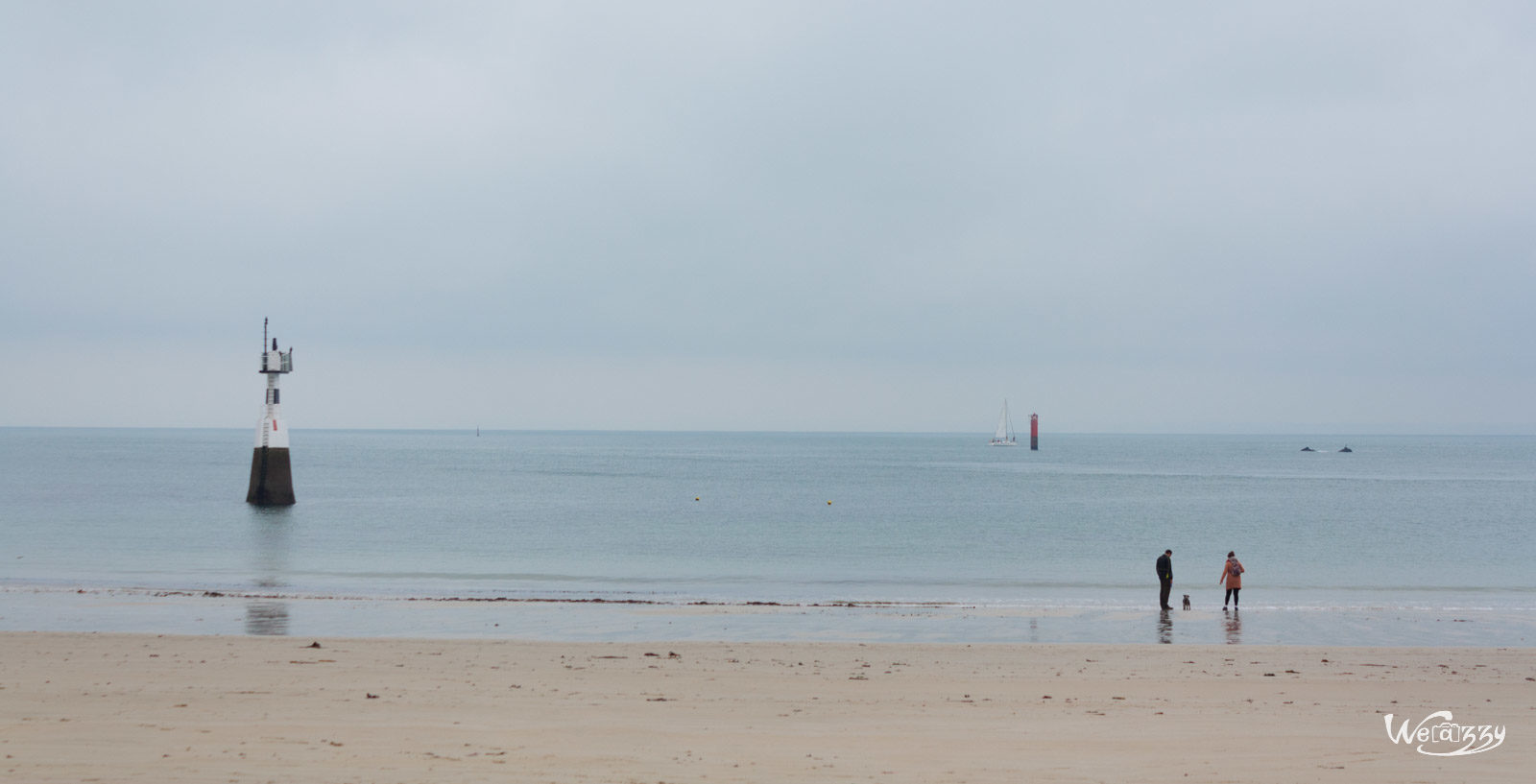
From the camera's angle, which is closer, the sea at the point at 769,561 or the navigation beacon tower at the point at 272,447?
the sea at the point at 769,561

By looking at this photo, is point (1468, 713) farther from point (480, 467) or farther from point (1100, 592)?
point (480, 467)

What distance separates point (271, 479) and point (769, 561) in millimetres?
29588

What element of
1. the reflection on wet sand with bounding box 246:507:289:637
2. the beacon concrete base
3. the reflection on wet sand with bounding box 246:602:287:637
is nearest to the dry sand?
the reflection on wet sand with bounding box 246:602:287:637

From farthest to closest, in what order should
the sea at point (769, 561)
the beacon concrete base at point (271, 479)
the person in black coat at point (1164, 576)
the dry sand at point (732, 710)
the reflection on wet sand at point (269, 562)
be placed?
the beacon concrete base at point (271, 479), the person in black coat at point (1164, 576), the sea at point (769, 561), the reflection on wet sand at point (269, 562), the dry sand at point (732, 710)

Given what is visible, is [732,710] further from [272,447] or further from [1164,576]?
[272,447]

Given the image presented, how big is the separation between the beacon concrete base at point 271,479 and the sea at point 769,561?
28.0 inches

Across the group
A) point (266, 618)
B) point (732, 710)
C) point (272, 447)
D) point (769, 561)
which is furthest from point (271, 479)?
point (732, 710)

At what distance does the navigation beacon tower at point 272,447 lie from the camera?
159 feet

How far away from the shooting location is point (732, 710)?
12492mm

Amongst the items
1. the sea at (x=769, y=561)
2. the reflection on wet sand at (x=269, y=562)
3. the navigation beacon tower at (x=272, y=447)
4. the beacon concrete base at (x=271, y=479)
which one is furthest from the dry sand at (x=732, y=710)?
the beacon concrete base at (x=271, y=479)

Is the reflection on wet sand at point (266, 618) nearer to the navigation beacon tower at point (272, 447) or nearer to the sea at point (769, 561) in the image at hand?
the sea at point (769, 561)

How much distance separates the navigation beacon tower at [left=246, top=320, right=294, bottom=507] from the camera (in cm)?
4841

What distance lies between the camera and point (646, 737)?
→ 425 inches

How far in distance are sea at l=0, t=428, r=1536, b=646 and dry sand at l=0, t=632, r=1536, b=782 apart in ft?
8.55
